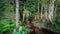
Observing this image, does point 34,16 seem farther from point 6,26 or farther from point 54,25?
point 6,26

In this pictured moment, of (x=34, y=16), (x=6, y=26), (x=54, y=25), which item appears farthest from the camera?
(x=34, y=16)

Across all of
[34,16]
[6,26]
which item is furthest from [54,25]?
[6,26]

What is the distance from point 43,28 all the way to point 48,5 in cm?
161

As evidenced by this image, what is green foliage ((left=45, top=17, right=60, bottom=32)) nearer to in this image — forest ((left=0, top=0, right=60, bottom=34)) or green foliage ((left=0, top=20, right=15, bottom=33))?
forest ((left=0, top=0, right=60, bottom=34))

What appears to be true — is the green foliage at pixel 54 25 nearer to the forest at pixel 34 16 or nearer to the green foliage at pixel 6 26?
the forest at pixel 34 16

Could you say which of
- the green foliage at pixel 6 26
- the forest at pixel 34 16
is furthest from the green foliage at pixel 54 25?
the green foliage at pixel 6 26

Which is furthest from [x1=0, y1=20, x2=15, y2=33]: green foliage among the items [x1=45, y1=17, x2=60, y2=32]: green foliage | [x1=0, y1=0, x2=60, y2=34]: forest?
[x1=45, y1=17, x2=60, y2=32]: green foliage

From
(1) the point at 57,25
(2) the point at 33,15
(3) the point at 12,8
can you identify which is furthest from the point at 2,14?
(1) the point at 57,25

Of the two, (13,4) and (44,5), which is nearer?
(44,5)

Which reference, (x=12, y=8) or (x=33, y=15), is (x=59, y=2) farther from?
(x=12, y=8)

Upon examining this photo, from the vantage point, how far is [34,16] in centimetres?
1284

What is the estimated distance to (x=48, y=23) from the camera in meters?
12.0

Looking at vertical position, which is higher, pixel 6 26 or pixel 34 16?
pixel 34 16

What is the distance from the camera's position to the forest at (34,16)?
11.2 meters
